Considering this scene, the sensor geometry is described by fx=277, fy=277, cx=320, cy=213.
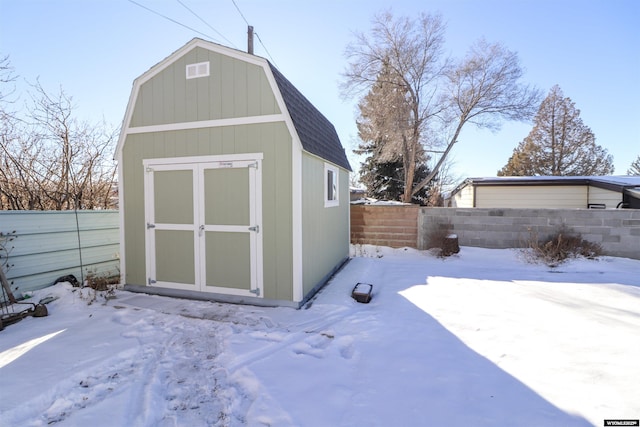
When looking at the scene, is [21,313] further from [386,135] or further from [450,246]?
[386,135]

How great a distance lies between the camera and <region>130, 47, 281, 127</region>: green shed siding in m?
3.93

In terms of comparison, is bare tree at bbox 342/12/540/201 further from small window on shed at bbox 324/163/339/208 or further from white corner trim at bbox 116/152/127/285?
white corner trim at bbox 116/152/127/285

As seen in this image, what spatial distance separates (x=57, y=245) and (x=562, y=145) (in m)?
23.9

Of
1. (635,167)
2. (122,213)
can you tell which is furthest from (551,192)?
(635,167)

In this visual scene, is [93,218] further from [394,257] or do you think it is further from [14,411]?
[394,257]

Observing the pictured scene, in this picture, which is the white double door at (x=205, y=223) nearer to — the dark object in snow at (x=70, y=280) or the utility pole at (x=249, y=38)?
the dark object in snow at (x=70, y=280)

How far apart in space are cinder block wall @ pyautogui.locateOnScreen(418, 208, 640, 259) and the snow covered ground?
8.96 feet

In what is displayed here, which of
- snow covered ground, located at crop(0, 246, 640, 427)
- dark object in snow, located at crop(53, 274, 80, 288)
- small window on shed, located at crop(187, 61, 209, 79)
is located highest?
small window on shed, located at crop(187, 61, 209, 79)

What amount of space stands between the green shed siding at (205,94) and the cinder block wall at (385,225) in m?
4.90

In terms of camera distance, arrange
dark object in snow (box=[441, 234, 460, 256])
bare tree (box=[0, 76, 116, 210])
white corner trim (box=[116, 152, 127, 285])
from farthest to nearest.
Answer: dark object in snow (box=[441, 234, 460, 256]), bare tree (box=[0, 76, 116, 210]), white corner trim (box=[116, 152, 127, 285])

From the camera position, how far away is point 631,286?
4465 mm

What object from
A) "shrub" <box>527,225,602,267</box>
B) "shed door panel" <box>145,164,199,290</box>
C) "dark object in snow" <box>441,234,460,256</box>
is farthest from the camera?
"dark object in snow" <box>441,234,460,256</box>

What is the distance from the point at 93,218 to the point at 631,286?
9174mm

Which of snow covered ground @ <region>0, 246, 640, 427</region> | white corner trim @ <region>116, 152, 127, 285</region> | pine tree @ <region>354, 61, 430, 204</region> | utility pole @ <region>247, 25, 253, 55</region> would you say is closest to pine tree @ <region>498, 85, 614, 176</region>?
pine tree @ <region>354, 61, 430, 204</region>
